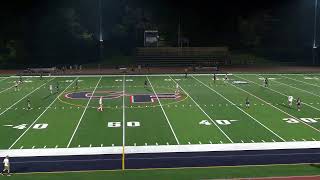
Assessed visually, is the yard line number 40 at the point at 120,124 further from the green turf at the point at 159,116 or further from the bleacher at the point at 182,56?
the bleacher at the point at 182,56

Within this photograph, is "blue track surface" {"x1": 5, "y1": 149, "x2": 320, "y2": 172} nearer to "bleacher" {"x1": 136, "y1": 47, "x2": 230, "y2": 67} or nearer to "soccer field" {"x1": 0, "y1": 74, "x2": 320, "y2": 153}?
"soccer field" {"x1": 0, "y1": 74, "x2": 320, "y2": 153}

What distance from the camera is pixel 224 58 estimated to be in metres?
70.4

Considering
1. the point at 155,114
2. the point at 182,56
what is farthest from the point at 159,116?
the point at 182,56

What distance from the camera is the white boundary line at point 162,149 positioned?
2065cm

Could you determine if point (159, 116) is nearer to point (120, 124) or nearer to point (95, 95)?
point (120, 124)

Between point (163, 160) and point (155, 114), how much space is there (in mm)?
10248

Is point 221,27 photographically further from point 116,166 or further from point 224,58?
point 116,166

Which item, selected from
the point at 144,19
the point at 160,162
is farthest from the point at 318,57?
the point at 160,162

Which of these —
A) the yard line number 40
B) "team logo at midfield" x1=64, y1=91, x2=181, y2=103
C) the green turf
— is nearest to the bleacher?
the green turf

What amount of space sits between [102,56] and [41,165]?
5506cm

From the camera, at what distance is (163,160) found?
19531mm

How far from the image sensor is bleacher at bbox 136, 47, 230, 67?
227ft

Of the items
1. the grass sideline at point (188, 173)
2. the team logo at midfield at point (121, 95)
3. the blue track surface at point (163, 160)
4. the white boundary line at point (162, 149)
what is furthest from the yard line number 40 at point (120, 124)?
the grass sideline at point (188, 173)

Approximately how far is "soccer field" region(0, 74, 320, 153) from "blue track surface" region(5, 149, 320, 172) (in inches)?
71.6
